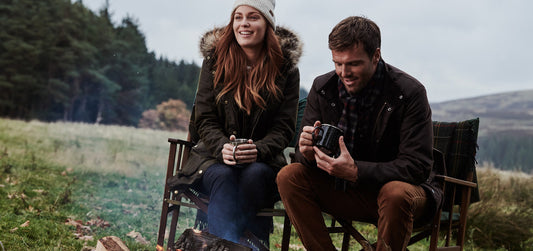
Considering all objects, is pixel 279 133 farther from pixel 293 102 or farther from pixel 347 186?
pixel 347 186

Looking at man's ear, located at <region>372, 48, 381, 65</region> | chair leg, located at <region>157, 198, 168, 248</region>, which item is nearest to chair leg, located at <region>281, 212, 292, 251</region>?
chair leg, located at <region>157, 198, 168, 248</region>

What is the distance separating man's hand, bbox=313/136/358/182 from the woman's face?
36.7 inches

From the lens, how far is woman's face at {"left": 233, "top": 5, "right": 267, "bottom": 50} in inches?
108

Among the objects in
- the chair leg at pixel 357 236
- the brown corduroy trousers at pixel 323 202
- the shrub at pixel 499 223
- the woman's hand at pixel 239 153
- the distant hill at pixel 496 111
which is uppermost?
the distant hill at pixel 496 111

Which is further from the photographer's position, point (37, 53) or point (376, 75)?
point (37, 53)

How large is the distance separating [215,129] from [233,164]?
0.97 ft

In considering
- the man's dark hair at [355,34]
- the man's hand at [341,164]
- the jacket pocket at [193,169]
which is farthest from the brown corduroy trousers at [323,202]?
the man's dark hair at [355,34]

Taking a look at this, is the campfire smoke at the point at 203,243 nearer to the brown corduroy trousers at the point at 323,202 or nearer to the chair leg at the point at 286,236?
the brown corduroy trousers at the point at 323,202

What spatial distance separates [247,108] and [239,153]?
33 centimetres

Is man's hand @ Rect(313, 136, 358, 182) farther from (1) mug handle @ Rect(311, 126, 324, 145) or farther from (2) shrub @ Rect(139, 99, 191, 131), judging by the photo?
(2) shrub @ Rect(139, 99, 191, 131)

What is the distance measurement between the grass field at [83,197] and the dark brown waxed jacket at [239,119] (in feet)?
3.31

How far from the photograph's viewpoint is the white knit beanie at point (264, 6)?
8.89ft

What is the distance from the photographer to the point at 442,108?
15.8m

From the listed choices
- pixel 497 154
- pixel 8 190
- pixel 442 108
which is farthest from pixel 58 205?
pixel 442 108
